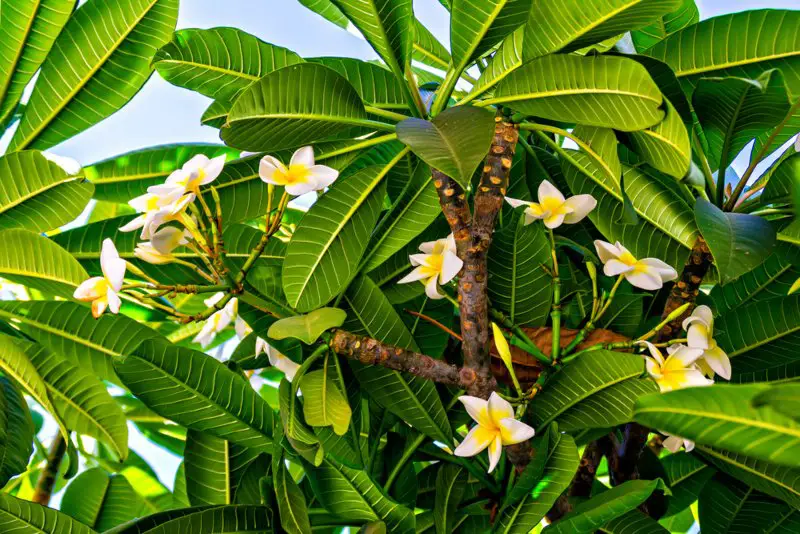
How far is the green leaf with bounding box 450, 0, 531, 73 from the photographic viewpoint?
840 millimetres

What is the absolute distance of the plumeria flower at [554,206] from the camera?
911 millimetres

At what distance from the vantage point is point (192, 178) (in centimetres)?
87

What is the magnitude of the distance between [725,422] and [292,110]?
0.48m

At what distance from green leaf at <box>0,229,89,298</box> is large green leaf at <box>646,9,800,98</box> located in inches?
28.5

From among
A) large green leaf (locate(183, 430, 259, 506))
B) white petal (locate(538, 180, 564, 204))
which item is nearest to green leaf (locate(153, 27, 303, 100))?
white petal (locate(538, 180, 564, 204))

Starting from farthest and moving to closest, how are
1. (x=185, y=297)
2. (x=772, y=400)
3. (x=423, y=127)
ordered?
(x=185, y=297) < (x=423, y=127) < (x=772, y=400)

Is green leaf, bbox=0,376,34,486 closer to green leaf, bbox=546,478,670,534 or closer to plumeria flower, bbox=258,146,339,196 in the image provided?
plumeria flower, bbox=258,146,339,196

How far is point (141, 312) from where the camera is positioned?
1.24 metres

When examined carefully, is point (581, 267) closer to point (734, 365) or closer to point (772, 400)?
point (734, 365)

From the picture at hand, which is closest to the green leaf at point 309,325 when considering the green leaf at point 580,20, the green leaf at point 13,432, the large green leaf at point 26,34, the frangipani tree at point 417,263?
the frangipani tree at point 417,263

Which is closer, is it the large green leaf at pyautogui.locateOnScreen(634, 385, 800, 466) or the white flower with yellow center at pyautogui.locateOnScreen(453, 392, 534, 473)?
the large green leaf at pyautogui.locateOnScreen(634, 385, 800, 466)

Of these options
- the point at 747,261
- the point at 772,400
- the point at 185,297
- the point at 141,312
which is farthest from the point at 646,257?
the point at 185,297

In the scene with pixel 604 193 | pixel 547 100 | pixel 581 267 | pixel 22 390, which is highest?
pixel 547 100

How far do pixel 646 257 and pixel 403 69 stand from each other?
14.0 inches
